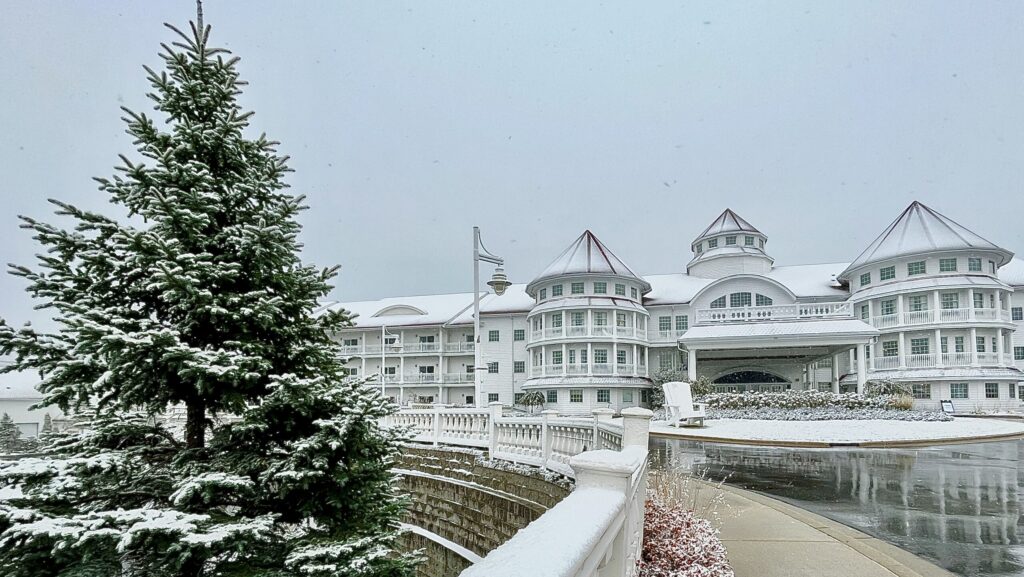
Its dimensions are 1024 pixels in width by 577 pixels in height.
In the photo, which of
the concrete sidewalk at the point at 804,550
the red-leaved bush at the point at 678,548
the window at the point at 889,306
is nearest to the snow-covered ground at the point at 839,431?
the window at the point at 889,306

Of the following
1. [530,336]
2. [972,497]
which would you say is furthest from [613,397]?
[972,497]

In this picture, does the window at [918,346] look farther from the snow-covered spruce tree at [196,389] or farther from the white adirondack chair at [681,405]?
the snow-covered spruce tree at [196,389]

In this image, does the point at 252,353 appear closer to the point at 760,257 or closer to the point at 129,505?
the point at 129,505

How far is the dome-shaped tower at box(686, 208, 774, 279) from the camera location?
45.6m

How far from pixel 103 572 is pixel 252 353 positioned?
1.81 m

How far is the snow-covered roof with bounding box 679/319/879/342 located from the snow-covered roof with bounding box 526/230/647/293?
9.81 metres

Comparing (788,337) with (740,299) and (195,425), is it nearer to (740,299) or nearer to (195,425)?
(740,299)

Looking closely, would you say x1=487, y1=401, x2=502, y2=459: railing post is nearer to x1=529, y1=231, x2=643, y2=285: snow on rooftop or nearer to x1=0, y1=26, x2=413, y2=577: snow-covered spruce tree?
x1=0, y1=26, x2=413, y2=577: snow-covered spruce tree

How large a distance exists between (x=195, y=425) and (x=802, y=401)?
96.2 feet

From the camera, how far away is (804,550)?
246 inches

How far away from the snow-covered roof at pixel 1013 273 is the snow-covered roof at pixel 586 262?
2465cm

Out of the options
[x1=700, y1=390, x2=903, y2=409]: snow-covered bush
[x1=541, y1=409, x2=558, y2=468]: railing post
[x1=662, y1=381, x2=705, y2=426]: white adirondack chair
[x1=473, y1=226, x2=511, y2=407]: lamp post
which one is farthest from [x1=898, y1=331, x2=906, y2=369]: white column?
[x1=541, y1=409, x2=558, y2=468]: railing post

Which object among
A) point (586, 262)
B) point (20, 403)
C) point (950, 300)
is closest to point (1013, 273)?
point (950, 300)

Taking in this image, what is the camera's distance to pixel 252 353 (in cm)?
496
